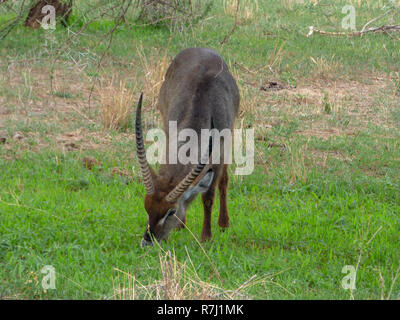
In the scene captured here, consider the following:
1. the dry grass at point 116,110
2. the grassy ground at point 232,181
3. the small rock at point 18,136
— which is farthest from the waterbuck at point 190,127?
the small rock at point 18,136

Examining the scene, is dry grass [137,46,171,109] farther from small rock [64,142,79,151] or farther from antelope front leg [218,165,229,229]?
antelope front leg [218,165,229,229]

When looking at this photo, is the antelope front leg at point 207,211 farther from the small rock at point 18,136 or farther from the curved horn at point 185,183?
the small rock at point 18,136

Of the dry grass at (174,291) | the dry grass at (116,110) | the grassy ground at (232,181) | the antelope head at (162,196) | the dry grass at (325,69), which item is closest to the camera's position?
the dry grass at (174,291)

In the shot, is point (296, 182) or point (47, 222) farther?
point (296, 182)

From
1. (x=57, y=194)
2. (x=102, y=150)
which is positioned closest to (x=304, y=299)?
(x=57, y=194)

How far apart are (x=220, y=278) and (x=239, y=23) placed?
10.8 metres

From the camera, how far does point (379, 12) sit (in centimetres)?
1666

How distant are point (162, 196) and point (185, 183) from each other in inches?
11.2

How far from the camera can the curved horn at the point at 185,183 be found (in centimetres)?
551

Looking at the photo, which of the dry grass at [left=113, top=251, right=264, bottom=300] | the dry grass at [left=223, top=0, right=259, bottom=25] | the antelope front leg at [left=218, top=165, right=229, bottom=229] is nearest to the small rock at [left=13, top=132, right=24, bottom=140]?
the antelope front leg at [left=218, top=165, right=229, bottom=229]

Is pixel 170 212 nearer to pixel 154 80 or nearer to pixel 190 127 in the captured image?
pixel 190 127

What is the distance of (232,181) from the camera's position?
7820mm

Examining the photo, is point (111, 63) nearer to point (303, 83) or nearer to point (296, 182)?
point (303, 83)

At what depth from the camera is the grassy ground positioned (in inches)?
208
